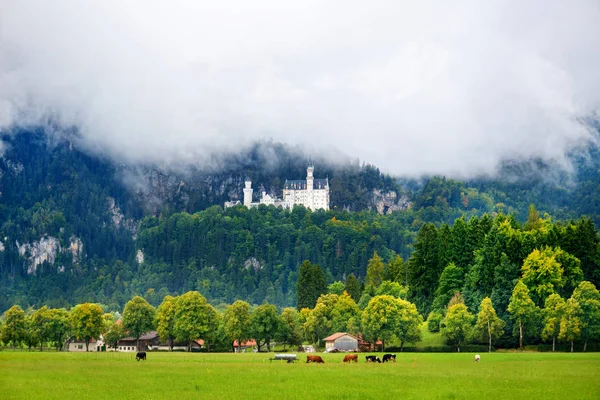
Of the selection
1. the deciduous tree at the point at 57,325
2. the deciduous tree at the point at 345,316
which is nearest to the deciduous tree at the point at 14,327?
the deciduous tree at the point at 57,325

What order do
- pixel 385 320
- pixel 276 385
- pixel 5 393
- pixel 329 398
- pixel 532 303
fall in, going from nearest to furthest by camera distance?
1. pixel 329 398
2. pixel 5 393
3. pixel 276 385
4. pixel 532 303
5. pixel 385 320

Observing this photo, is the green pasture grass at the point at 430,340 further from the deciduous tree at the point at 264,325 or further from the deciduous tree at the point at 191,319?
the deciduous tree at the point at 191,319

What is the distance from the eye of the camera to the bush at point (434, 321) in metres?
135

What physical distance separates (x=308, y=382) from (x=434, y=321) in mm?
79153

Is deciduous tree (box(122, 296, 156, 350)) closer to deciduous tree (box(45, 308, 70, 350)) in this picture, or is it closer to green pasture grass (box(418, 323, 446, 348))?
deciduous tree (box(45, 308, 70, 350))

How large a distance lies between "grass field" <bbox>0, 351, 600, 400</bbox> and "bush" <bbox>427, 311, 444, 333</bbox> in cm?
5683

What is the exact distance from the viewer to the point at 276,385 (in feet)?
192

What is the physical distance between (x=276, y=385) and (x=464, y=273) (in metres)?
90.8

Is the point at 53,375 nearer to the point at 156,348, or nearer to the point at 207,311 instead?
the point at 207,311

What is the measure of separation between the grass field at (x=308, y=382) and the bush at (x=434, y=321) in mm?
56828

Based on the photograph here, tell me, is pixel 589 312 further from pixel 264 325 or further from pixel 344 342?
pixel 264 325

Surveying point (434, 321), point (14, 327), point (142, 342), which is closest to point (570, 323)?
point (434, 321)

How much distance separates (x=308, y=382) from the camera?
60.2m

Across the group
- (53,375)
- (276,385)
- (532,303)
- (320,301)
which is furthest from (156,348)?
(276,385)
